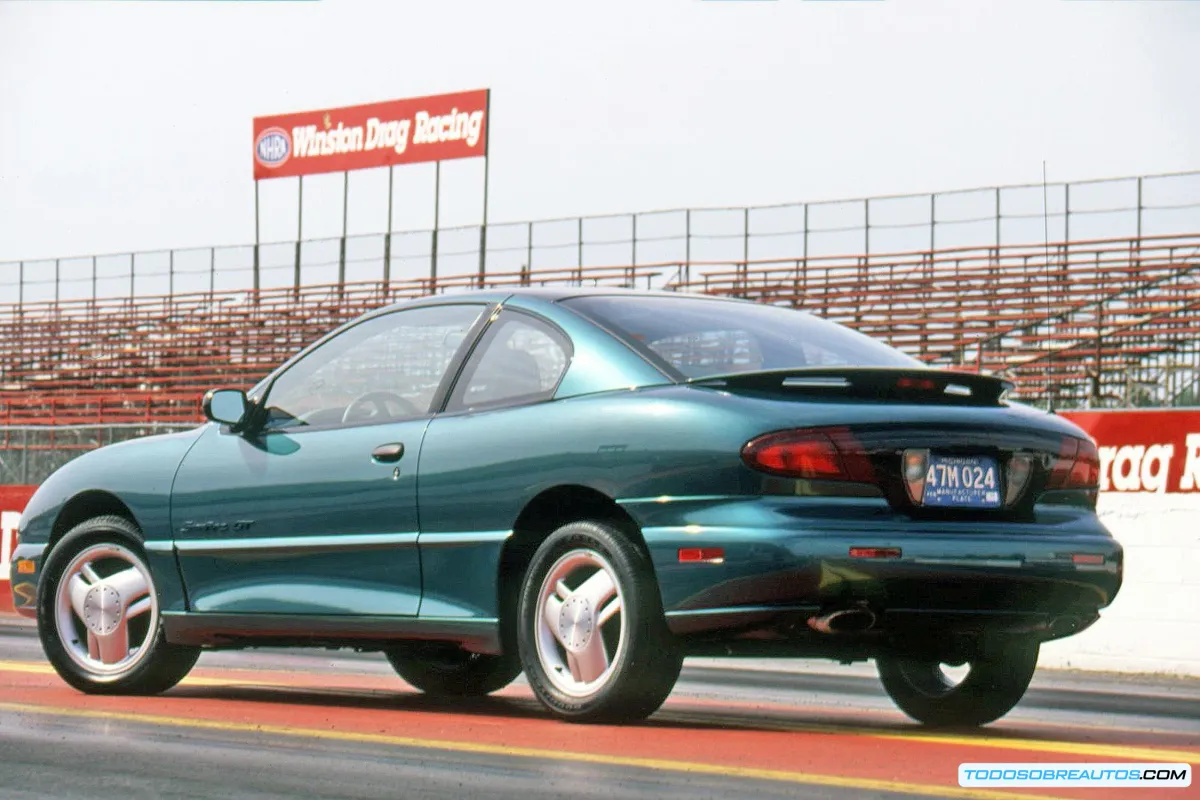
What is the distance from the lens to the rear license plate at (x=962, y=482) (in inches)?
247

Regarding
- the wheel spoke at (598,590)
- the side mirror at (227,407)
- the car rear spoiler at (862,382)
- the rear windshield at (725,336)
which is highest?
the rear windshield at (725,336)

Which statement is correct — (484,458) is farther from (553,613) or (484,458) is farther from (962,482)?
(962,482)

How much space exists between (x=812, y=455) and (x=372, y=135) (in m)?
40.5

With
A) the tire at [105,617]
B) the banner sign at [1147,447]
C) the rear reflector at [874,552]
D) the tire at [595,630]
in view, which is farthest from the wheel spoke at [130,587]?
the banner sign at [1147,447]

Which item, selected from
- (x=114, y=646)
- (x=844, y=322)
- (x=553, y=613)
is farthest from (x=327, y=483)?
(x=844, y=322)

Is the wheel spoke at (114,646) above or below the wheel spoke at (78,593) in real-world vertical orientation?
below

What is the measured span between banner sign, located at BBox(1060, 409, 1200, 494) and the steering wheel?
601 centimetres

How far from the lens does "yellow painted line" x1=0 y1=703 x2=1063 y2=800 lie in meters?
5.09

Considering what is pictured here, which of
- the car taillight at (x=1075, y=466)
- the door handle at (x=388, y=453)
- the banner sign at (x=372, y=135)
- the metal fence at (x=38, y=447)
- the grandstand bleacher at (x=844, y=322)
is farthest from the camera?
the banner sign at (x=372, y=135)

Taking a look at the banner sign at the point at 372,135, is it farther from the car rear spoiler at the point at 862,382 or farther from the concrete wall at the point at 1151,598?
the car rear spoiler at the point at 862,382

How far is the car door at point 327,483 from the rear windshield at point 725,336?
0.61 meters

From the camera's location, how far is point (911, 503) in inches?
245

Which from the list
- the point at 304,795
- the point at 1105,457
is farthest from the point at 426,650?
the point at 1105,457

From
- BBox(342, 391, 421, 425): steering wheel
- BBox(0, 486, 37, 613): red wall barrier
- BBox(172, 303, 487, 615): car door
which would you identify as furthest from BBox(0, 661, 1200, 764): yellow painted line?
BBox(0, 486, 37, 613): red wall barrier
